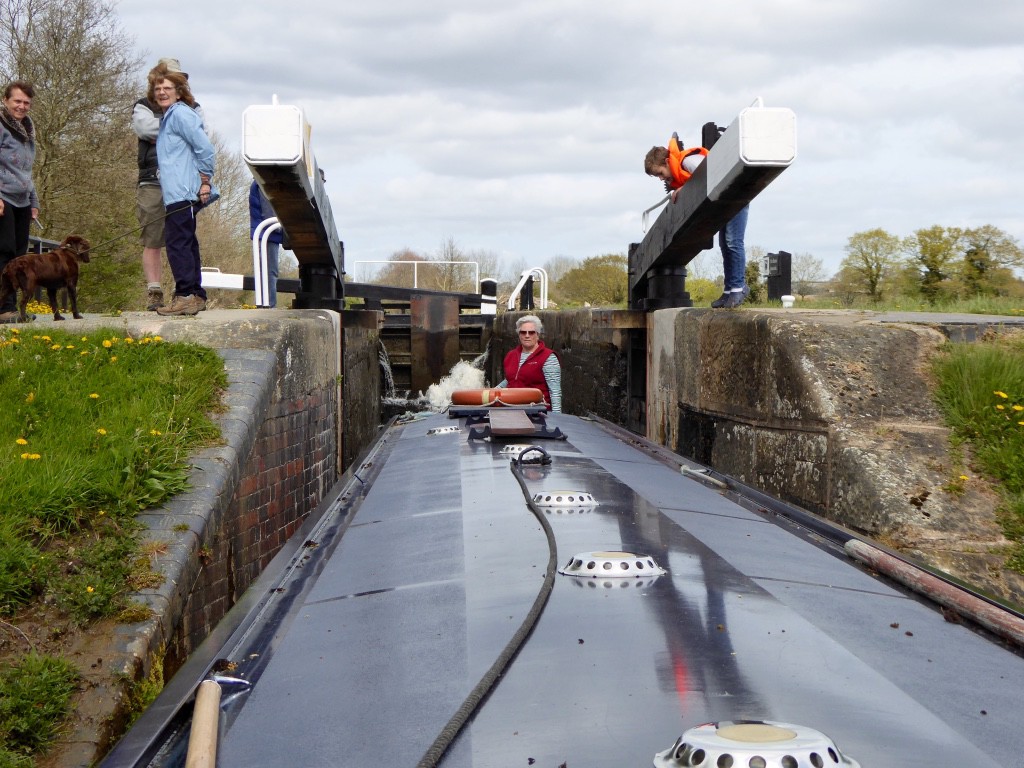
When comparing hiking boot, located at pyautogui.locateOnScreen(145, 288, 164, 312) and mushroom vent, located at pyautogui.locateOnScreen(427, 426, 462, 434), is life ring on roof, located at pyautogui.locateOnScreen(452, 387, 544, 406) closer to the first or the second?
mushroom vent, located at pyautogui.locateOnScreen(427, 426, 462, 434)

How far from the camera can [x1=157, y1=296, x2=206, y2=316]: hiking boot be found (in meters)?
6.41

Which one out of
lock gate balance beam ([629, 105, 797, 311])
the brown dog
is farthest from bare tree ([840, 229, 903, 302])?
the brown dog

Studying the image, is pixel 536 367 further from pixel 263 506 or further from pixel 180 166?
pixel 180 166

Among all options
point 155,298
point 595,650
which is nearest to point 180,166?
point 155,298

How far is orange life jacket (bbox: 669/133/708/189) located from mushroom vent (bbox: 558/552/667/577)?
5.02 metres

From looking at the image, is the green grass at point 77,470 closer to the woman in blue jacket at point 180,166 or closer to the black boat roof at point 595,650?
the black boat roof at point 595,650

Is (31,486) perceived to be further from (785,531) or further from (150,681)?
(785,531)

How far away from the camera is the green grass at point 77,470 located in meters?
2.98

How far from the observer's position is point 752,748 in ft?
4.39

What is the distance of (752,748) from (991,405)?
409cm

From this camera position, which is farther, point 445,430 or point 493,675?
point 445,430

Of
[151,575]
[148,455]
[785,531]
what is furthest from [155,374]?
[785,531]

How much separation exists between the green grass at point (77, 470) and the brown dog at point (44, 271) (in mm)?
528

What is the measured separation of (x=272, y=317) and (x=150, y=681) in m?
3.37
